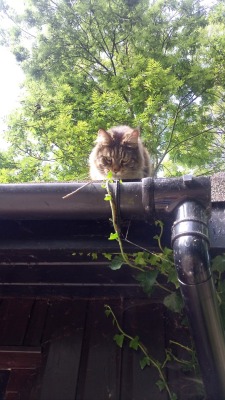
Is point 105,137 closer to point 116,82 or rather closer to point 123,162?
point 123,162

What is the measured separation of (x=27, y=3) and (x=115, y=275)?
8735 mm

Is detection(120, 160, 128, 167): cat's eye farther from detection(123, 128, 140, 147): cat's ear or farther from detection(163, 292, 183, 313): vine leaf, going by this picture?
detection(163, 292, 183, 313): vine leaf

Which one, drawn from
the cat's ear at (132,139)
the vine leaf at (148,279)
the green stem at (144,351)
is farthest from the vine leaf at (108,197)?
the cat's ear at (132,139)

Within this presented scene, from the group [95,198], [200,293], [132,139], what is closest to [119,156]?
[132,139]

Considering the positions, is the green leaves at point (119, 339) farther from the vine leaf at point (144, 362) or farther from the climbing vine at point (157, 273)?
the vine leaf at point (144, 362)

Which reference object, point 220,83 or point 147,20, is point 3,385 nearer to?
point 220,83

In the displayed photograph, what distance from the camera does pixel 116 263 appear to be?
1.32 metres

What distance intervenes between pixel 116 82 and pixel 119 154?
4714 millimetres

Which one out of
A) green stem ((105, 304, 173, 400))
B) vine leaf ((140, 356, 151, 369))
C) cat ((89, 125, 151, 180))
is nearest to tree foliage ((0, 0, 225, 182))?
cat ((89, 125, 151, 180))

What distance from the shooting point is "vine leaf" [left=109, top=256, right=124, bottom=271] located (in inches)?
51.5

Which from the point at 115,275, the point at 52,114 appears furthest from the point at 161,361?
the point at 52,114

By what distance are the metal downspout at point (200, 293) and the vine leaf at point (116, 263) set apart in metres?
0.24

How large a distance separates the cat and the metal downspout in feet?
6.79

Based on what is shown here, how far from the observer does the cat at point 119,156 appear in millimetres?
3352
